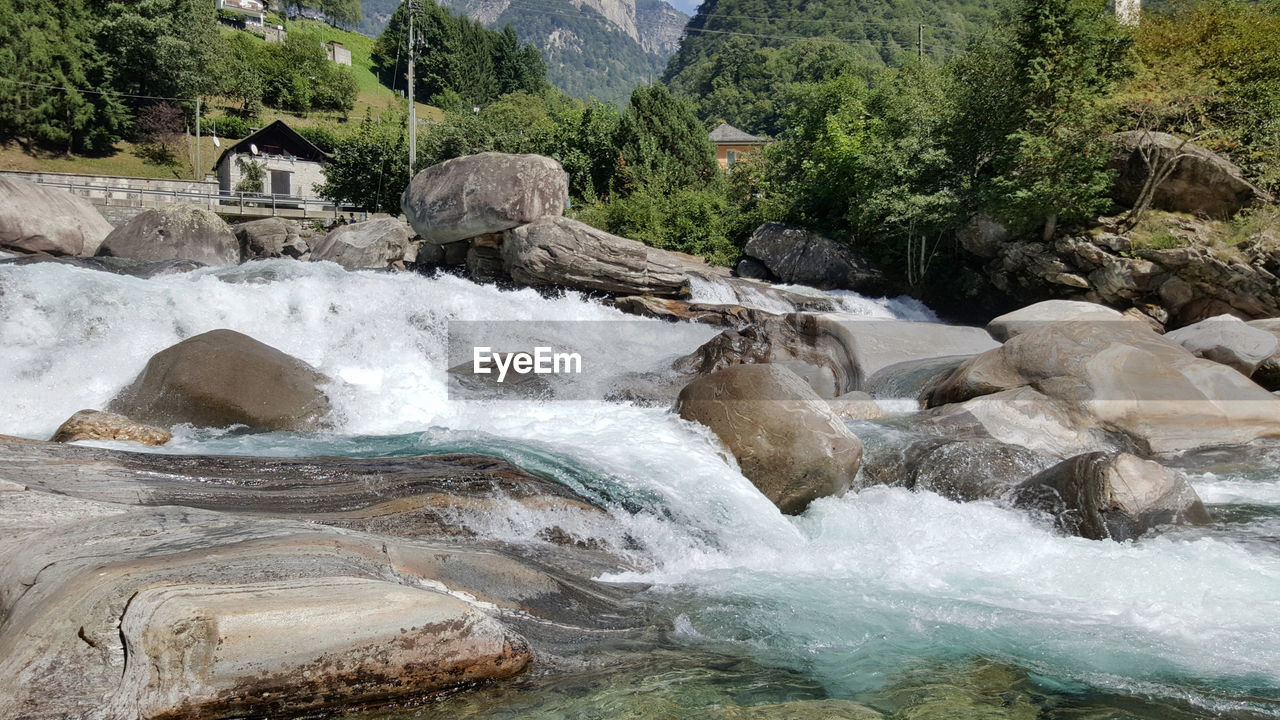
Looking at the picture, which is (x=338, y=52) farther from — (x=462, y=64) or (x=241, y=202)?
(x=241, y=202)

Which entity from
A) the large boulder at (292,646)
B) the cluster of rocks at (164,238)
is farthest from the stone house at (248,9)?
the large boulder at (292,646)

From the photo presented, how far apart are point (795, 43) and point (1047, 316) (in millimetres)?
66870

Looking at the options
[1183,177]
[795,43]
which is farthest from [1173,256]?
[795,43]

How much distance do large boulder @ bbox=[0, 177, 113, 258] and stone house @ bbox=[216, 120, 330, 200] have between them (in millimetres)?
22855

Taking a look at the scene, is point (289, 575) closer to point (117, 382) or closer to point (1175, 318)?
point (117, 382)

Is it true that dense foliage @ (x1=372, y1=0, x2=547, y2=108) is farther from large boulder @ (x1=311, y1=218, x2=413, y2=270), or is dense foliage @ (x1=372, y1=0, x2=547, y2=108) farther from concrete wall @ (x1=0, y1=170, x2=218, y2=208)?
large boulder @ (x1=311, y1=218, x2=413, y2=270)

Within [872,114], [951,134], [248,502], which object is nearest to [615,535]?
[248,502]

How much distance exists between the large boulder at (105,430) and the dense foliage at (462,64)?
6138cm

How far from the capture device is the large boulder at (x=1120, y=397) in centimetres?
859

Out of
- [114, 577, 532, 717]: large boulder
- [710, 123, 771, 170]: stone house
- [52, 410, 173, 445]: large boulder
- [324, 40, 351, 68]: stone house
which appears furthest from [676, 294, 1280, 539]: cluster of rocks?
[324, 40, 351, 68]: stone house

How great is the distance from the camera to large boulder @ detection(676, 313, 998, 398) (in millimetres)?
12180

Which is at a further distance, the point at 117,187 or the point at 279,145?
the point at 279,145

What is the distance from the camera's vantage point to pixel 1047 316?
1205 centimetres

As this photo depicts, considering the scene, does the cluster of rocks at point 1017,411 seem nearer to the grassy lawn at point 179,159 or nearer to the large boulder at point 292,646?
the large boulder at point 292,646
